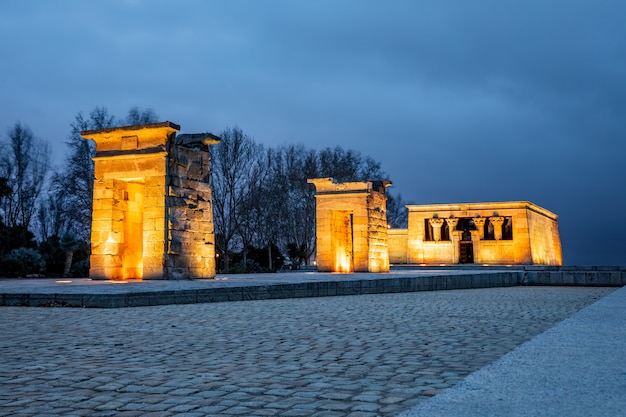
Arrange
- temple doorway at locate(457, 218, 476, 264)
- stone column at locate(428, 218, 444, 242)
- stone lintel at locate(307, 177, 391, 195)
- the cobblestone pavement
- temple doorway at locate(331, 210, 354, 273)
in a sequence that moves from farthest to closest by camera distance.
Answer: stone column at locate(428, 218, 444, 242) → temple doorway at locate(457, 218, 476, 264) → temple doorway at locate(331, 210, 354, 273) → stone lintel at locate(307, 177, 391, 195) → the cobblestone pavement

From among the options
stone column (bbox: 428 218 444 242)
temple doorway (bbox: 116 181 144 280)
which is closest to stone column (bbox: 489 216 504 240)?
stone column (bbox: 428 218 444 242)

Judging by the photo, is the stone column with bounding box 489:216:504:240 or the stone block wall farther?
the stone column with bounding box 489:216:504:240

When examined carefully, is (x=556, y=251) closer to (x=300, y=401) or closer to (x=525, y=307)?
(x=525, y=307)

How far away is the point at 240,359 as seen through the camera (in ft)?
17.6

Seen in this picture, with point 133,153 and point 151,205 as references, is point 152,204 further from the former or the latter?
point 133,153

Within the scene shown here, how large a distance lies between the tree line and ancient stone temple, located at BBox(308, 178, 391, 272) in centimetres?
651

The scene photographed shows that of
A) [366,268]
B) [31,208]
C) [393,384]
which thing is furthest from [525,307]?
[31,208]

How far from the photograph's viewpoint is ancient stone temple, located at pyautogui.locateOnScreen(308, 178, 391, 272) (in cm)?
2517

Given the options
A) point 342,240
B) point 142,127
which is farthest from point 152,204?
point 342,240

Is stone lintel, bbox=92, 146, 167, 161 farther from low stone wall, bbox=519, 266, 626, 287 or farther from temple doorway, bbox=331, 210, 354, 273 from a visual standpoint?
low stone wall, bbox=519, 266, 626, 287

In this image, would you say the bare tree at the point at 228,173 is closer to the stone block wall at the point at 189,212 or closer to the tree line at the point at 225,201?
the tree line at the point at 225,201

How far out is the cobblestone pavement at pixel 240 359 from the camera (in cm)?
373

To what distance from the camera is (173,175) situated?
16.5 m

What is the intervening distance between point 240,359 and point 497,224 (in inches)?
1499
